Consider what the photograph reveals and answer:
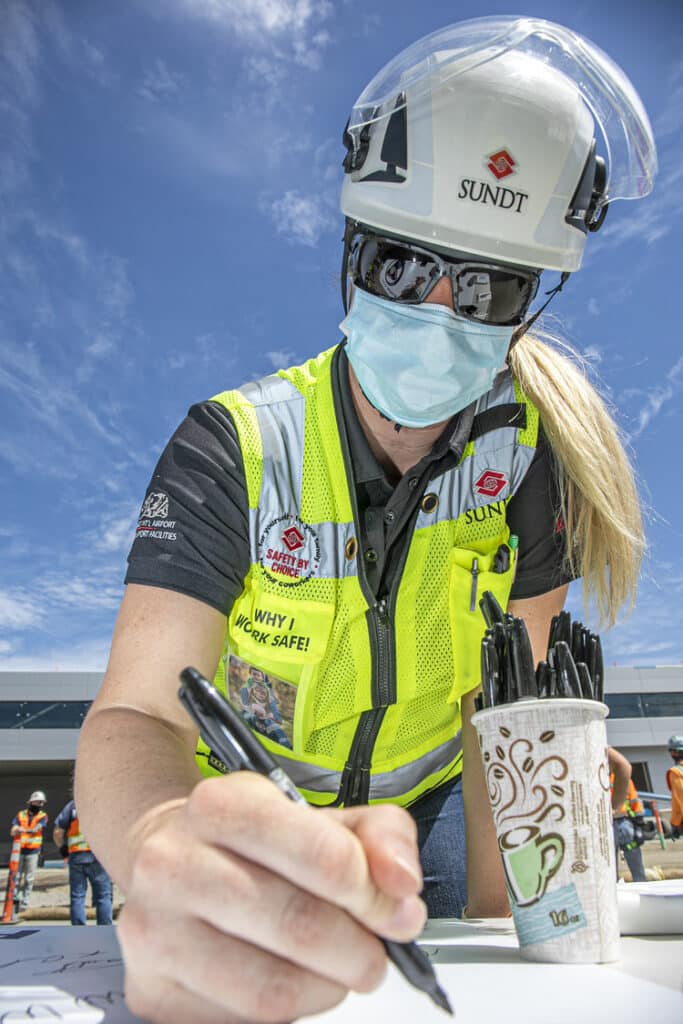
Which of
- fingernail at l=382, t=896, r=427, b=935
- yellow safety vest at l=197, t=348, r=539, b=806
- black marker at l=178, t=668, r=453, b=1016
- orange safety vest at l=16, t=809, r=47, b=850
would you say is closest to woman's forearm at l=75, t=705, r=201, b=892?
black marker at l=178, t=668, r=453, b=1016

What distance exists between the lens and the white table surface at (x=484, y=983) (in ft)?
2.52

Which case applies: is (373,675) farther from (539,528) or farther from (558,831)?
(558,831)

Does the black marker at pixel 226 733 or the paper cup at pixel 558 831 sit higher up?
the black marker at pixel 226 733

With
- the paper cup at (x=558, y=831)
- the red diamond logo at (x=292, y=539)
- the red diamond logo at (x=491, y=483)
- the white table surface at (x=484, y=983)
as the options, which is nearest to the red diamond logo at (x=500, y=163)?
the red diamond logo at (x=491, y=483)

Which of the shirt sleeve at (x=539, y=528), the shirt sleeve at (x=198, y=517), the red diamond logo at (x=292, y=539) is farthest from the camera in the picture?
the shirt sleeve at (x=539, y=528)

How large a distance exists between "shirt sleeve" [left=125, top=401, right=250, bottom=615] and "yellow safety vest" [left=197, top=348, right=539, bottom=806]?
0.16ft

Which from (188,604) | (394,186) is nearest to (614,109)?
(394,186)

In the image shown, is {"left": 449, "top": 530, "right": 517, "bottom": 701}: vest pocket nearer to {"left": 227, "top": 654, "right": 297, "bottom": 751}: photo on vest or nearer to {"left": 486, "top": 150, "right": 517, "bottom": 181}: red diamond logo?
{"left": 227, "top": 654, "right": 297, "bottom": 751}: photo on vest

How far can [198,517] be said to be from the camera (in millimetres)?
1594

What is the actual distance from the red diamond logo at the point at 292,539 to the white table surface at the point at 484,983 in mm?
907

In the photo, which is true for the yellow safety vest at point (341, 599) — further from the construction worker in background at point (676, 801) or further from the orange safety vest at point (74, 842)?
the construction worker in background at point (676, 801)

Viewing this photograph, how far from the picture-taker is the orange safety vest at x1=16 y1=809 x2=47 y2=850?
9.79 meters

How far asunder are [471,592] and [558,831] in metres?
0.93

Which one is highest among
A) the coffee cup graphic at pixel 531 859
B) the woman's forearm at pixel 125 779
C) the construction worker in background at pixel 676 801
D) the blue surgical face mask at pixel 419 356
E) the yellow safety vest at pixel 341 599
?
the blue surgical face mask at pixel 419 356
